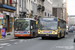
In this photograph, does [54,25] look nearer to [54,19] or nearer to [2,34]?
[54,19]

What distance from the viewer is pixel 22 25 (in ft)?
95.5

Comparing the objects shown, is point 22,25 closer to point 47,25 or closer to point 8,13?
point 47,25

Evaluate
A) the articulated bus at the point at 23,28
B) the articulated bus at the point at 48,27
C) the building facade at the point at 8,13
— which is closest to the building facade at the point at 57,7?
the building facade at the point at 8,13

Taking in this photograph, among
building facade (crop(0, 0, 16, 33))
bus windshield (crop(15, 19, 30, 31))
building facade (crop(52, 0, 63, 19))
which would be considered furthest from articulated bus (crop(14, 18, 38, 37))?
building facade (crop(52, 0, 63, 19))

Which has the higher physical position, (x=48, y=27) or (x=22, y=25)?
(x=22, y=25)

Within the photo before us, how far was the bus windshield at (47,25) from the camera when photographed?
2605 centimetres

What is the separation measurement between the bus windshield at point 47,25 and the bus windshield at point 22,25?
3.02m

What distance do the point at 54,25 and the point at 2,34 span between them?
5.91 metres

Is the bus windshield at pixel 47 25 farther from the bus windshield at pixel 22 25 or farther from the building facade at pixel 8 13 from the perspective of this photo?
the building facade at pixel 8 13

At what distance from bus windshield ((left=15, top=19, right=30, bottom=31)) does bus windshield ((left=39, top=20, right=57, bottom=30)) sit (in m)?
3.02

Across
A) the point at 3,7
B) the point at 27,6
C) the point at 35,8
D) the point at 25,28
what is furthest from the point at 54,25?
the point at 35,8

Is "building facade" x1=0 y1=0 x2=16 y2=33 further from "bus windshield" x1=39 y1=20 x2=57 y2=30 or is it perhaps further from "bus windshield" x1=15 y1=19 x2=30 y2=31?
"bus windshield" x1=39 y1=20 x2=57 y2=30

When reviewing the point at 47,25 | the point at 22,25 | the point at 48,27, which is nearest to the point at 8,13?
the point at 22,25

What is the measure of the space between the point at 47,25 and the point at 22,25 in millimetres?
4135
